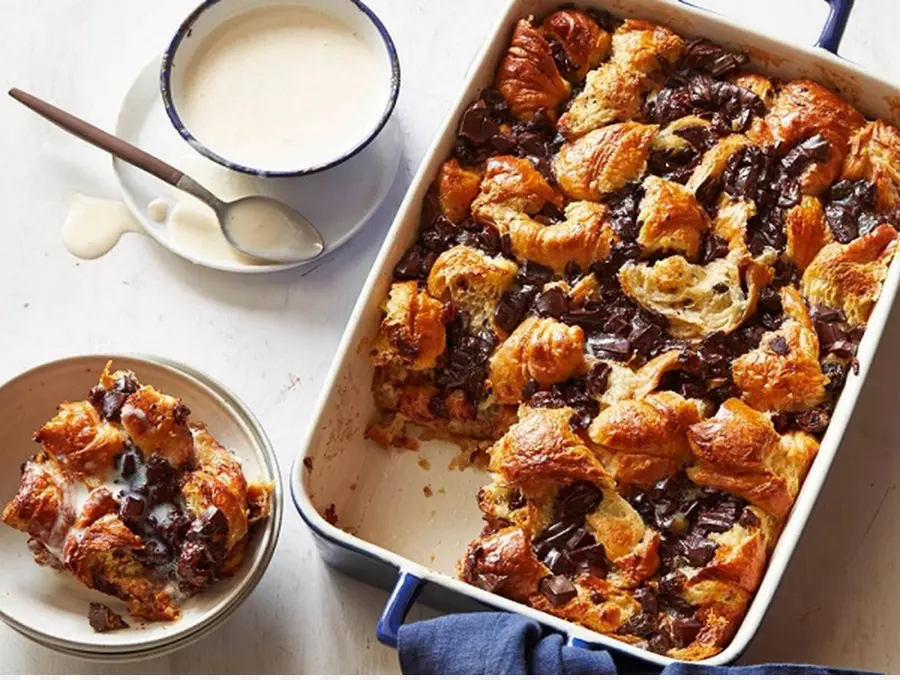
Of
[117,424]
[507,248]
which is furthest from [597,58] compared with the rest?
[117,424]

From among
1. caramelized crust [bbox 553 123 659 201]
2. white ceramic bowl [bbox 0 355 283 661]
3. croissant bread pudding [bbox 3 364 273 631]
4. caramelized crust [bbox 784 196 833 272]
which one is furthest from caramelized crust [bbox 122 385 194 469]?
caramelized crust [bbox 784 196 833 272]

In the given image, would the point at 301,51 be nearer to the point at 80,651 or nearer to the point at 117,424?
the point at 117,424

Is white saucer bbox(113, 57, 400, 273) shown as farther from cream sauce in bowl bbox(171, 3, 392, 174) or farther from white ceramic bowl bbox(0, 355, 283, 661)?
white ceramic bowl bbox(0, 355, 283, 661)

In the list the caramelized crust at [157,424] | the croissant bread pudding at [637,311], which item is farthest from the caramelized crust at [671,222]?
the caramelized crust at [157,424]

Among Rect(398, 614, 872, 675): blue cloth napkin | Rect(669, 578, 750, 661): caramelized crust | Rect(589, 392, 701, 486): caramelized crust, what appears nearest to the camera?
Rect(398, 614, 872, 675): blue cloth napkin

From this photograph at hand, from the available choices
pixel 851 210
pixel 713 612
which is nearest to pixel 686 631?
pixel 713 612

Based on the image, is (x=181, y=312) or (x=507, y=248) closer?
(x=507, y=248)
